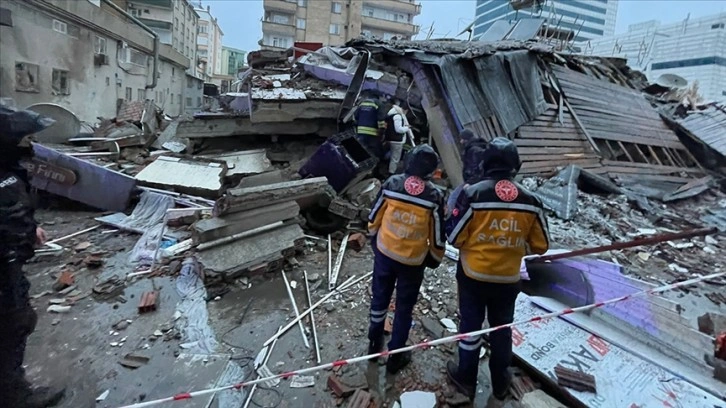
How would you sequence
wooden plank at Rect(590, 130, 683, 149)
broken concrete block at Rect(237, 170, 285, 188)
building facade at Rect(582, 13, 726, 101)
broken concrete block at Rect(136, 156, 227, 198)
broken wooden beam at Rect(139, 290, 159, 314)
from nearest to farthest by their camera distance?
broken wooden beam at Rect(139, 290, 159, 314) < broken concrete block at Rect(237, 170, 285, 188) < broken concrete block at Rect(136, 156, 227, 198) < wooden plank at Rect(590, 130, 683, 149) < building facade at Rect(582, 13, 726, 101)

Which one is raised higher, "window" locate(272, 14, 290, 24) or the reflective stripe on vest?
"window" locate(272, 14, 290, 24)

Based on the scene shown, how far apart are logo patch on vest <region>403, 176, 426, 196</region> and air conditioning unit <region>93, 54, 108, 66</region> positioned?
15.6 meters

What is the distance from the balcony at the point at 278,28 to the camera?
31.3 metres

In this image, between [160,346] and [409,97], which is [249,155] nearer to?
[409,97]

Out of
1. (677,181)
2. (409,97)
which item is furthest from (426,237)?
(677,181)

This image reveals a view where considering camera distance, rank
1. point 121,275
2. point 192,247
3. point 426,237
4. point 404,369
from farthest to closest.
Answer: point 192,247
point 121,275
point 404,369
point 426,237

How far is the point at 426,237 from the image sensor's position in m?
2.40

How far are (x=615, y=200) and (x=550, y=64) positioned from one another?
3.89 meters

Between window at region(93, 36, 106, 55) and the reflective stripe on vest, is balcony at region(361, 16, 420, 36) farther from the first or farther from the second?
the reflective stripe on vest

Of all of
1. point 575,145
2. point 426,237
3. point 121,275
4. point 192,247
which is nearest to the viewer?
point 426,237

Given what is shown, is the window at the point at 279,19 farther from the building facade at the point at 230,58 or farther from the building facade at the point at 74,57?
the building facade at the point at 230,58

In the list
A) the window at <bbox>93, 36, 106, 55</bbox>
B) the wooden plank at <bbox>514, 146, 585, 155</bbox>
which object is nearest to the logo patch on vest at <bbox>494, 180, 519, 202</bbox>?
the wooden plank at <bbox>514, 146, 585, 155</bbox>

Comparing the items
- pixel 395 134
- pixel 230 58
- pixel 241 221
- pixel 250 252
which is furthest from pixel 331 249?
pixel 230 58

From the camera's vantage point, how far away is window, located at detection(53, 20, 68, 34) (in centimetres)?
1109
